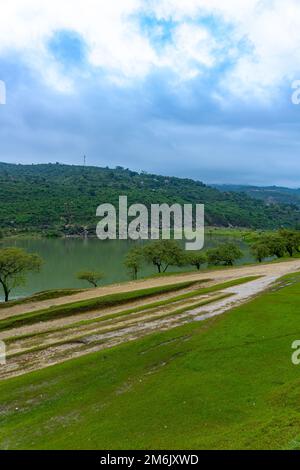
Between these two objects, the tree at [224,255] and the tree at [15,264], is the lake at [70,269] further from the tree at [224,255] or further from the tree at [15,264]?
the tree at [224,255]

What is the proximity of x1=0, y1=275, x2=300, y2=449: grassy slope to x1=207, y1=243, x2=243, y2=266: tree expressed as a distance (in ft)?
188

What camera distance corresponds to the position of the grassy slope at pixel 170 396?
15523 millimetres

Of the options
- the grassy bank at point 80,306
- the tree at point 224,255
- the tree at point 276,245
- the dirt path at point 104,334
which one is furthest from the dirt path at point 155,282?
the tree at point 276,245

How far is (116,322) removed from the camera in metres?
36.8

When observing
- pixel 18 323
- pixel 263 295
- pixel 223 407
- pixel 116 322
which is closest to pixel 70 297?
pixel 18 323

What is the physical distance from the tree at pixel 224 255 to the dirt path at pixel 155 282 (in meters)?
14.3

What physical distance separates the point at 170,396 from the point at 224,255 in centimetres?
6922

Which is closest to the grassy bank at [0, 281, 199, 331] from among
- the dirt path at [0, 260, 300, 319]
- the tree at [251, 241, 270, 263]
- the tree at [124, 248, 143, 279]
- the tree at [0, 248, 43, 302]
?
the dirt path at [0, 260, 300, 319]

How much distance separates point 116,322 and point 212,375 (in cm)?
1649

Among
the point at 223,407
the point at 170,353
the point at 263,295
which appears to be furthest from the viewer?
the point at 263,295

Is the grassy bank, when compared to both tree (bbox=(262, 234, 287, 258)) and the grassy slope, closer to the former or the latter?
the grassy slope
